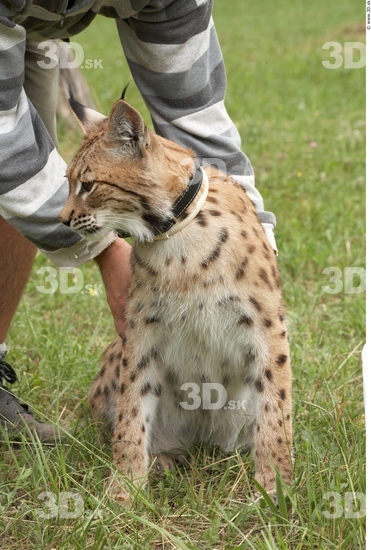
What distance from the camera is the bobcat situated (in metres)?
2.92

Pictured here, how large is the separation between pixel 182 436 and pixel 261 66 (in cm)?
907

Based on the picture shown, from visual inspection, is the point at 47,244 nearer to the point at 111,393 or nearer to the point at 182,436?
the point at 111,393

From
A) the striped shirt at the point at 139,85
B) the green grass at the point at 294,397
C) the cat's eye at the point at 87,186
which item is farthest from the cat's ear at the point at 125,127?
the green grass at the point at 294,397

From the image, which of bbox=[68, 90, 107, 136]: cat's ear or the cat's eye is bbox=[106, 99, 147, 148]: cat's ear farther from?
bbox=[68, 90, 107, 136]: cat's ear

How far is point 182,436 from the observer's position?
350 centimetres

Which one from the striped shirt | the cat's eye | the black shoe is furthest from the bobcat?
the black shoe

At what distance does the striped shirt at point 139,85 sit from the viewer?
283 centimetres

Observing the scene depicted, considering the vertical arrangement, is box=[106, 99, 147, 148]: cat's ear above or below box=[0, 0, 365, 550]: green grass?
above

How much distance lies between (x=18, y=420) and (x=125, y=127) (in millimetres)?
1364

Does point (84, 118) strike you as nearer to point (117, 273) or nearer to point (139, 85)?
point (139, 85)

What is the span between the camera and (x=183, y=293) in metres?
3.06

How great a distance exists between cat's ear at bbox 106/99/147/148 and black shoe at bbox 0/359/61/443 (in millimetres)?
1217

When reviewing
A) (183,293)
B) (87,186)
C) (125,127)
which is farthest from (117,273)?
(125,127)
